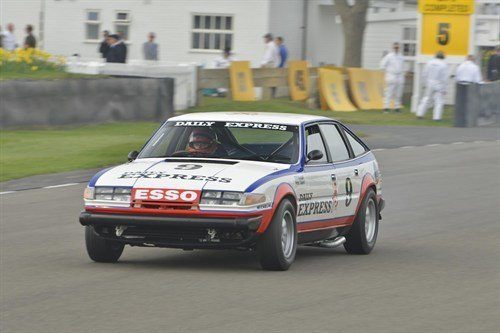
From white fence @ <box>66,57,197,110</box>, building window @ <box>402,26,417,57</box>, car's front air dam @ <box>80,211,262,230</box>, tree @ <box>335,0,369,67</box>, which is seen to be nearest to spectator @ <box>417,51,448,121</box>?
white fence @ <box>66,57,197,110</box>

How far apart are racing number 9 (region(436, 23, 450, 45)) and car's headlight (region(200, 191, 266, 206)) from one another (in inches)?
1003

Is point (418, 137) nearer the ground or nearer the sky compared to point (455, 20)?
nearer the ground

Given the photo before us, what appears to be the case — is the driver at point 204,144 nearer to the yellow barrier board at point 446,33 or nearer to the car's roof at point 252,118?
the car's roof at point 252,118

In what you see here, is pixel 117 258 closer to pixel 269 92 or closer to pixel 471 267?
pixel 471 267

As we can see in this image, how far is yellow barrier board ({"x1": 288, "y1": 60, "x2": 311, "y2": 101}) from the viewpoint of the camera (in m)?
36.0

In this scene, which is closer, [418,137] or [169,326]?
[169,326]

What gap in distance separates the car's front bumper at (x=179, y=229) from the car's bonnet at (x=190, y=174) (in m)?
0.25

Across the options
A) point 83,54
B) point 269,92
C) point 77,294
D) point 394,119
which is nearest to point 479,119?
point 394,119

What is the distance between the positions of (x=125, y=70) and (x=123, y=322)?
82.3 feet

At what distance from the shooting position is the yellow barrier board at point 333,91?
34.5m

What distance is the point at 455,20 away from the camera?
1350 inches

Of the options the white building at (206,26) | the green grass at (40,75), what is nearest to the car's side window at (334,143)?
the green grass at (40,75)

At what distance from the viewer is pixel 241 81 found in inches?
1348

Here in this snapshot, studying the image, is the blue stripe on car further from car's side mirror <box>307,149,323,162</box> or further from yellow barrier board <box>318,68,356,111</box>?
yellow barrier board <box>318,68,356,111</box>
